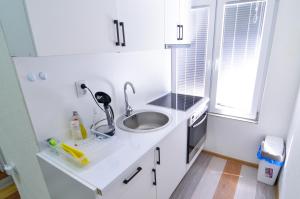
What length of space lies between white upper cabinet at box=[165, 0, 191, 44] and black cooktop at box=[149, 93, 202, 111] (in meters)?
0.68

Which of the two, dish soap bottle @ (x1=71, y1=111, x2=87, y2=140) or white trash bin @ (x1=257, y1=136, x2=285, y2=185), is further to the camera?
white trash bin @ (x1=257, y1=136, x2=285, y2=185)

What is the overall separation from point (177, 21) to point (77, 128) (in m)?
1.39

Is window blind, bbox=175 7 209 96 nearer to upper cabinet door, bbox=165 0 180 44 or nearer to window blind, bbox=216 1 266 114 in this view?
window blind, bbox=216 1 266 114

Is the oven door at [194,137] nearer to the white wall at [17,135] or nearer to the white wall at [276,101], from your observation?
the white wall at [276,101]

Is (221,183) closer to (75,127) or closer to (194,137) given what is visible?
(194,137)

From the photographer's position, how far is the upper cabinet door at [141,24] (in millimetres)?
1124

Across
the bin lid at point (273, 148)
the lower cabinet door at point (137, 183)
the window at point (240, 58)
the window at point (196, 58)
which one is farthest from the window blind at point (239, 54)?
the lower cabinet door at point (137, 183)

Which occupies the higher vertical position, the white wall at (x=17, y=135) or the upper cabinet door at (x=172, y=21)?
the upper cabinet door at (x=172, y=21)

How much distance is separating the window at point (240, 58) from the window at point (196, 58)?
13 cm

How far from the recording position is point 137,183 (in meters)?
1.10

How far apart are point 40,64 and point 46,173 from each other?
0.71 metres

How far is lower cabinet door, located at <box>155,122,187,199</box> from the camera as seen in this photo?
52.4 inches

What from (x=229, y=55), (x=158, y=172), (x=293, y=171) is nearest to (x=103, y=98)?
(x=158, y=172)

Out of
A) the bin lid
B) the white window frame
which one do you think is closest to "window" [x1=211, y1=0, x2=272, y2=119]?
the white window frame
